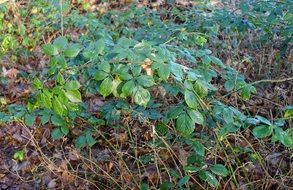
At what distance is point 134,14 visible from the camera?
4461mm

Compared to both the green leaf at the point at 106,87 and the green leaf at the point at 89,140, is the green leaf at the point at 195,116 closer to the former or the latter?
the green leaf at the point at 106,87

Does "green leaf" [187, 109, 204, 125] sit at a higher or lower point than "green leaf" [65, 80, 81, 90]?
lower

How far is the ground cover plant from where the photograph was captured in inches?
67.7

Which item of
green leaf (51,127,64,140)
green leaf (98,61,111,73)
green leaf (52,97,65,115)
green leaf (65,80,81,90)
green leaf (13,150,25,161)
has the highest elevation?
green leaf (98,61,111,73)

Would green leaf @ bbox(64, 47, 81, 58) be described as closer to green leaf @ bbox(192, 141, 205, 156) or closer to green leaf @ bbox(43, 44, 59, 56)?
green leaf @ bbox(43, 44, 59, 56)

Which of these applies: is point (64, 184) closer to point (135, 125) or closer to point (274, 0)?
point (135, 125)

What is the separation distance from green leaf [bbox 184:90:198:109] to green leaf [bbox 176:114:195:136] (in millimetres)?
65

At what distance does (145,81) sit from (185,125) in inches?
9.3

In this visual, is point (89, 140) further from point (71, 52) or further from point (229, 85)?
point (229, 85)

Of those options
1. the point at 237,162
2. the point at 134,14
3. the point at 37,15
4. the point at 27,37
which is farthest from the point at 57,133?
the point at 37,15

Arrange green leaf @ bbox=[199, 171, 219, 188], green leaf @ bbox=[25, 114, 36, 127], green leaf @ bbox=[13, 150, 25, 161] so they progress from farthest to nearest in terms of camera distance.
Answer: green leaf @ bbox=[13, 150, 25, 161]
green leaf @ bbox=[25, 114, 36, 127]
green leaf @ bbox=[199, 171, 219, 188]

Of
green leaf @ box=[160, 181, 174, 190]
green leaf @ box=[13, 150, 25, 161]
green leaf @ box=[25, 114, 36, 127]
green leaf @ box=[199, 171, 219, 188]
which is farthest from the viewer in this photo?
green leaf @ box=[13, 150, 25, 161]

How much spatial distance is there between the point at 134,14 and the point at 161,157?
2232 mm

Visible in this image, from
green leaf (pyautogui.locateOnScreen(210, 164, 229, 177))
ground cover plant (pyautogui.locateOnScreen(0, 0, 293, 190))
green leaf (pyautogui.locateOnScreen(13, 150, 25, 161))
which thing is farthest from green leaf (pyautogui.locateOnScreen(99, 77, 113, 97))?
green leaf (pyautogui.locateOnScreen(13, 150, 25, 161))
